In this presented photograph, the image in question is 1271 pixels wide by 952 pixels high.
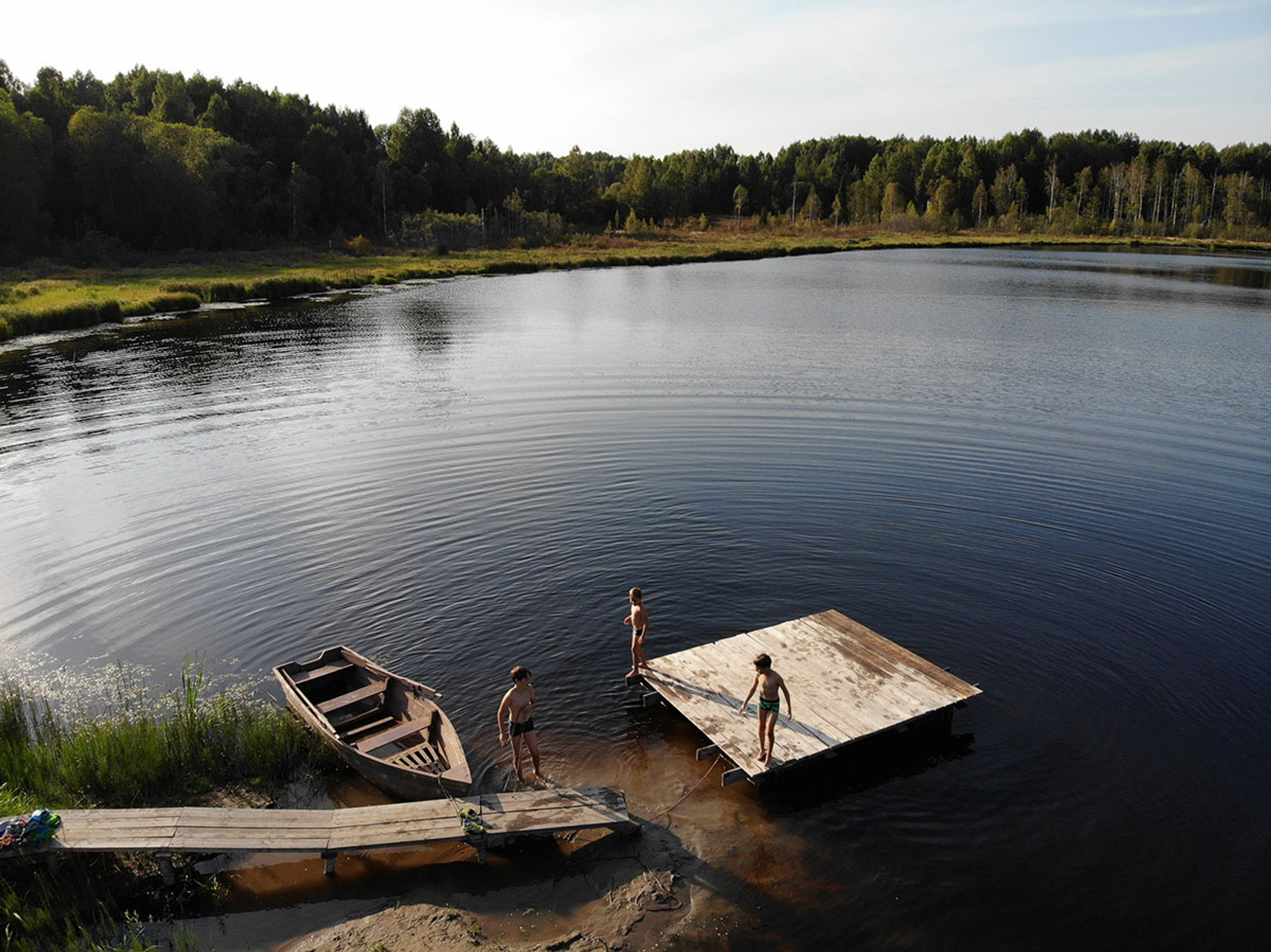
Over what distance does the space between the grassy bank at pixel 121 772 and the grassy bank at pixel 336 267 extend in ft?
205

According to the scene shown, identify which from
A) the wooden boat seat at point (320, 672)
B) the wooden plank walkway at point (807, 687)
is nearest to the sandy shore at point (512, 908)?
the wooden plank walkway at point (807, 687)

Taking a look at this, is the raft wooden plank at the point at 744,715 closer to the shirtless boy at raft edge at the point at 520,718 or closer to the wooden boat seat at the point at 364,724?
the shirtless boy at raft edge at the point at 520,718

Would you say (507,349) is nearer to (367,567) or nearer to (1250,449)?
(367,567)

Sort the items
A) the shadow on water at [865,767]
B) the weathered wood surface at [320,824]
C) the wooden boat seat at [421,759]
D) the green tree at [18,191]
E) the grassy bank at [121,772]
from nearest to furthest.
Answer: the grassy bank at [121,772] → the weathered wood surface at [320,824] → the wooden boat seat at [421,759] → the shadow on water at [865,767] → the green tree at [18,191]

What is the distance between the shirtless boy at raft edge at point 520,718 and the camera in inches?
593

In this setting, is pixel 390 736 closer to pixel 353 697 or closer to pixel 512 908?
pixel 353 697

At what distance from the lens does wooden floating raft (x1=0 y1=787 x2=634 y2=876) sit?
44.1ft

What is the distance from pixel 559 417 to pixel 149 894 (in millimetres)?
30981

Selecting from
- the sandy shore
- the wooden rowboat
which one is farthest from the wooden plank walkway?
the wooden rowboat

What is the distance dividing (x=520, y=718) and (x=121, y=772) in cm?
798

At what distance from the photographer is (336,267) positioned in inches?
4498


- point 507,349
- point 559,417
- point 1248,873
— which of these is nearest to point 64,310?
point 507,349

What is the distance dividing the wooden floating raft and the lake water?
169cm

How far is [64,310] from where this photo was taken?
69.4 meters
